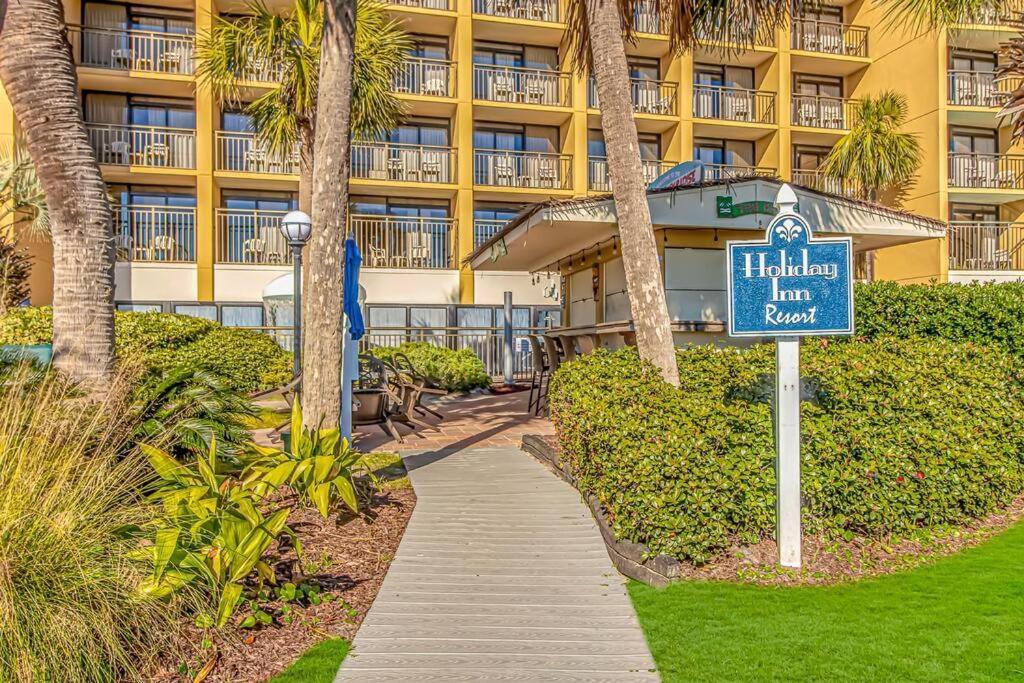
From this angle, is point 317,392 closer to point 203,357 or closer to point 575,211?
point 575,211

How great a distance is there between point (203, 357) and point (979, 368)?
38.0 feet

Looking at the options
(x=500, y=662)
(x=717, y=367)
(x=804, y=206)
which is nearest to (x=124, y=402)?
(x=500, y=662)

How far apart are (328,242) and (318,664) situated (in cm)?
337

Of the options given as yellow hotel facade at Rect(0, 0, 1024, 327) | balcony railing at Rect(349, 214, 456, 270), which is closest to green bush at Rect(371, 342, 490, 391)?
yellow hotel facade at Rect(0, 0, 1024, 327)

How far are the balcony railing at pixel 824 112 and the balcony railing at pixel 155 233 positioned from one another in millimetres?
18522

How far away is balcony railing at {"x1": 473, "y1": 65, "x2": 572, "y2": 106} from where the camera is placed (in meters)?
21.1

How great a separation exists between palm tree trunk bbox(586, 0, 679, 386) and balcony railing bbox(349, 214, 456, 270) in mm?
13364

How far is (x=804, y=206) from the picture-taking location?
9.44 m

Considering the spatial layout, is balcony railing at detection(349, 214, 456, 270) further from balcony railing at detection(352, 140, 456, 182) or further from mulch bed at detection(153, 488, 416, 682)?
mulch bed at detection(153, 488, 416, 682)

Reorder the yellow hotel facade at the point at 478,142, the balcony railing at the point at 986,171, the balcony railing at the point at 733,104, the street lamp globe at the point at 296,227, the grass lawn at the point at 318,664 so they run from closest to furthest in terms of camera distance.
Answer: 1. the grass lawn at the point at 318,664
2. the street lamp globe at the point at 296,227
3. the yellow hotel facade at the point at 478,142
4. the balcony railing at the point at 986,171
5. the balcony railing at the point at 733,104

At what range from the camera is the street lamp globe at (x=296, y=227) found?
9953 mm

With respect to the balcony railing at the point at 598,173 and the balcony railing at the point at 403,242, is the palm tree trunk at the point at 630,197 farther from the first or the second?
the balcony railing at the point at 598,173

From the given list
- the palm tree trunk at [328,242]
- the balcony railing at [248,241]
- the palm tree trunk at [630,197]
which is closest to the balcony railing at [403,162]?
the balcony railing at [248,241]

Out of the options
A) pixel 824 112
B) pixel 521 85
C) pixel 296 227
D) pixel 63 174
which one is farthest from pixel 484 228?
pixel 63 174
